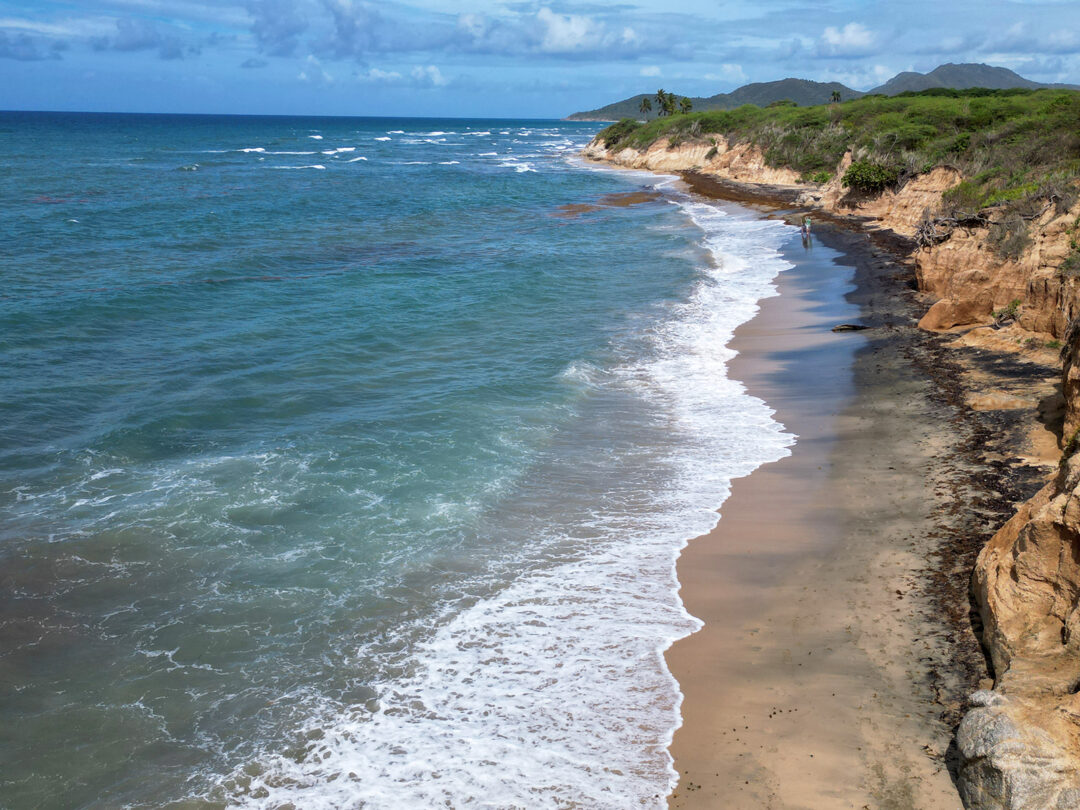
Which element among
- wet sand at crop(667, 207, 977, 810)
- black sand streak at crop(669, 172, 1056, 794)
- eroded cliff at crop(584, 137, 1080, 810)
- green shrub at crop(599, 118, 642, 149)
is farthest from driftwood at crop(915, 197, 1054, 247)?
green shrub at crop(599, 118, 642, 149)

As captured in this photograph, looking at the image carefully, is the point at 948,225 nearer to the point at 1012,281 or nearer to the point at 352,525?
the point at 1012,281

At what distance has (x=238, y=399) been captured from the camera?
1728cm

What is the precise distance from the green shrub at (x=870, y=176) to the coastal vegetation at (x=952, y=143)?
5 cm

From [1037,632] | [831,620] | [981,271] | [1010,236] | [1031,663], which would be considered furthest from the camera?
[1010,236]

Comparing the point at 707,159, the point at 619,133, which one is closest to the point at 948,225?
the point at 707,159

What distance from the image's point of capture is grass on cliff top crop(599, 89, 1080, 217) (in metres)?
26.3

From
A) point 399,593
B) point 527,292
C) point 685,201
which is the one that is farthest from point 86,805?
point 685,201

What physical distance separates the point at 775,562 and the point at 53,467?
40.3ft

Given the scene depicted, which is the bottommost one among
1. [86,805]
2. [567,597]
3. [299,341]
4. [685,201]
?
[86,805]

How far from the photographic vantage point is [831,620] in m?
9.34

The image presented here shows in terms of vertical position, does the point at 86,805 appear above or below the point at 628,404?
below

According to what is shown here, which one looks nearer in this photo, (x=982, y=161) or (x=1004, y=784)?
(x=1004, y=784)

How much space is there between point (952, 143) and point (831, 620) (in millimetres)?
35938

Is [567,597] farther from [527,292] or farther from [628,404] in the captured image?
[527,292]
